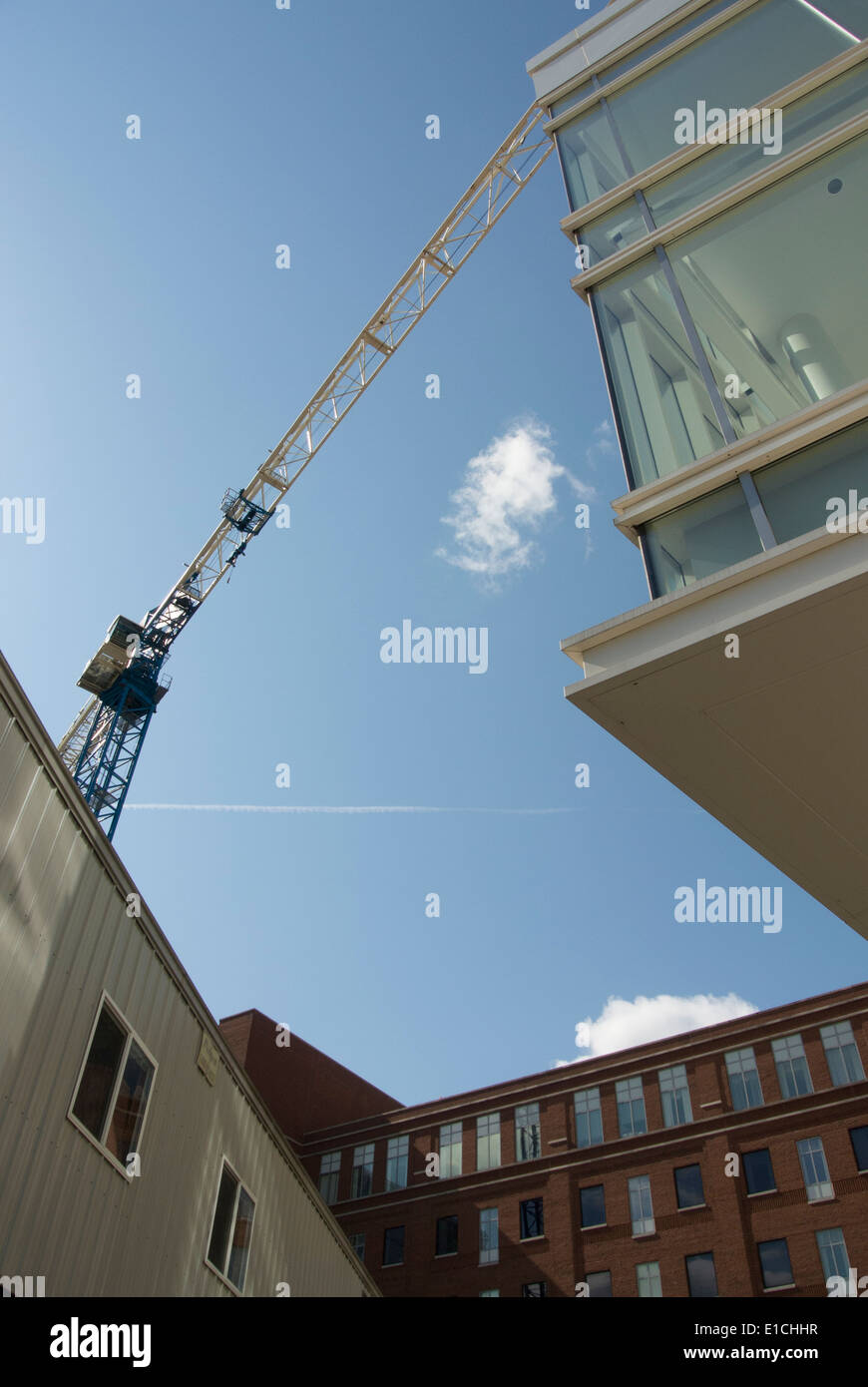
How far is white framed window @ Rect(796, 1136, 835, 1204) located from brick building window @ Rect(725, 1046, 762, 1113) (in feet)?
8.45

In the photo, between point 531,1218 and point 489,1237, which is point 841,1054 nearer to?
A: point 531,1218

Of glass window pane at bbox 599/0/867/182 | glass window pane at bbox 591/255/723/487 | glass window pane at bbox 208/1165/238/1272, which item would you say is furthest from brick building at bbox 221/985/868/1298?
glass window pane at bbox 599/0/867/182

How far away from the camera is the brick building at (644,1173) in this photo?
3959 centimetres

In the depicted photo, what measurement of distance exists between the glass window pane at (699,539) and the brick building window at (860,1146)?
37.1 m

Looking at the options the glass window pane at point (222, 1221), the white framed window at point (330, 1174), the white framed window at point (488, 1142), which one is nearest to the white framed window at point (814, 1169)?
the white framed window at point (488, 1142)

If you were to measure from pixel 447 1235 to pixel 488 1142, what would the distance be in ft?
14.6

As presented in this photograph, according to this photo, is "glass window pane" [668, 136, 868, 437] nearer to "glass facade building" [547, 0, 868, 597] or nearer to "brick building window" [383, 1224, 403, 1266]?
"glass facade building" [547, 0, 868, 597]

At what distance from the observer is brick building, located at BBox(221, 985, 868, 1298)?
3959cm

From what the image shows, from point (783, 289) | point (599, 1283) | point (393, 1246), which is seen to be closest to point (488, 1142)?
point (393, 1246)

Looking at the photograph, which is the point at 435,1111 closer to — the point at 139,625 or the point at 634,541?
the point at 139,625

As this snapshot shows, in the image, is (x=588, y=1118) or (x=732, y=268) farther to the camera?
(x=588, y=1118)

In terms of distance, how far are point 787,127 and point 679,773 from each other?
24.1ft

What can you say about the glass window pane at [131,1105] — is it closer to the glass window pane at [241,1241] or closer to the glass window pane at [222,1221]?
the glass window pane at [222,1221]

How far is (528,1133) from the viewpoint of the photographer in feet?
161
